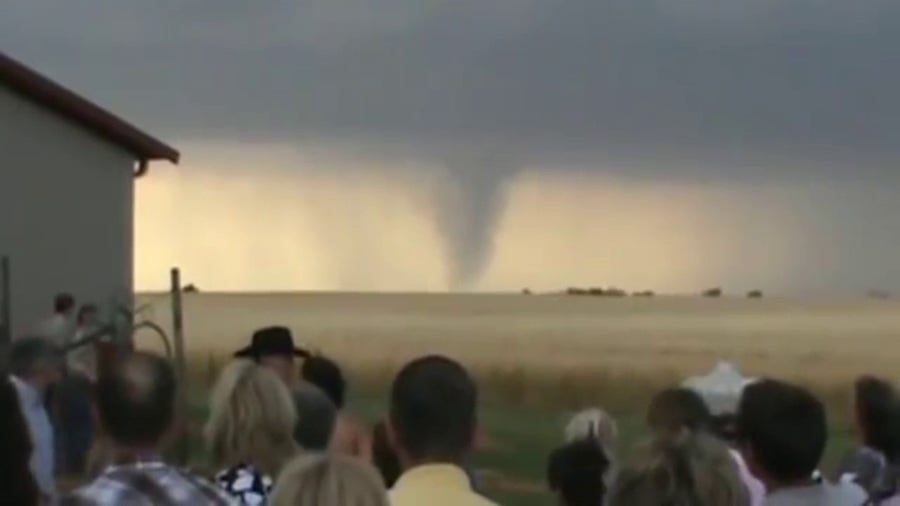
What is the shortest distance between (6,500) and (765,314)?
97647mm

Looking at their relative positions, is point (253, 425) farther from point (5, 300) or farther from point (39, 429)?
point (5, 300)

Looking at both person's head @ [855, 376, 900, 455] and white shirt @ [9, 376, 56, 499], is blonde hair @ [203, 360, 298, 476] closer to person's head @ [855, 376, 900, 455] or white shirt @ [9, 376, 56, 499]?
person's head @ [855, 376, 900, 455]

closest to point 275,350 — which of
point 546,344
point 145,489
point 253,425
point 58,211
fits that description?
point 253,425

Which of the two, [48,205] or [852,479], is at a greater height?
[48,205]

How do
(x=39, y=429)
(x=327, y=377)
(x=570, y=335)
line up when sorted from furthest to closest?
1. (x=570, y=335)
2. (x=39, y=429)
3. (x=327, y=377)

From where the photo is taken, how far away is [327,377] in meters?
9.77

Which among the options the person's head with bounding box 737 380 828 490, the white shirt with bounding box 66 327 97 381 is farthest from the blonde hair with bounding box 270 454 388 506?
the white shirt with bounding box 66 327 97 381

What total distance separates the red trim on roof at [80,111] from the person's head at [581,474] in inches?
688

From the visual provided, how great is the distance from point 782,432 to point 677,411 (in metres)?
1.40

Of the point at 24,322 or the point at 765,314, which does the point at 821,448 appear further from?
the point at 765,314

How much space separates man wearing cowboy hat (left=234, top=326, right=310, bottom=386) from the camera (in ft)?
32.9

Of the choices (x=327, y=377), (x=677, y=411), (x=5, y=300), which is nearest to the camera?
(x=677, y=411)

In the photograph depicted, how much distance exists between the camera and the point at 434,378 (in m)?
6.55

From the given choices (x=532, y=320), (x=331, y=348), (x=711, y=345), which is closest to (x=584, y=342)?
(x=711, y=345)
